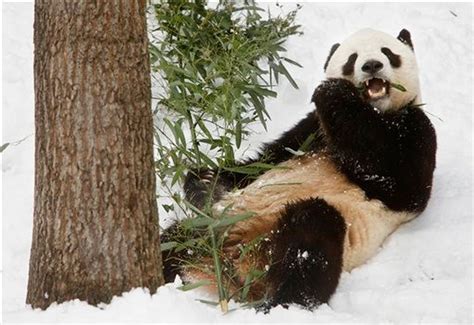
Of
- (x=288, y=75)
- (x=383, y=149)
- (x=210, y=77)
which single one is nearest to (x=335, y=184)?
(x=383, y=149)

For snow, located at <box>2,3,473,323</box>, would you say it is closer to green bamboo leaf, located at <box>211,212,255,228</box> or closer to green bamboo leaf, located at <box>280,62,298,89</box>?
green bamboo leaf, located at <box>280,62,298,89</box>

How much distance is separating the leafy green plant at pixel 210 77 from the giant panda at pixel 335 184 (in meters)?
0.19

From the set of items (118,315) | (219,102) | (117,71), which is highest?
(117,71)

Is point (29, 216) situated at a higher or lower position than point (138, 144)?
lower

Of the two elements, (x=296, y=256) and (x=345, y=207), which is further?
(x=345, y=207)

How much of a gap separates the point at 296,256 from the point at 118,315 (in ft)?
3.27

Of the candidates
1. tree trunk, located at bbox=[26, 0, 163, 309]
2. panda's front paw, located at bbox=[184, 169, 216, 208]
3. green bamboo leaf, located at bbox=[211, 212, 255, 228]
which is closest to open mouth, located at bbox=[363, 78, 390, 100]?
panda's front paw, located at bbox=[184, 169, 216, 208]

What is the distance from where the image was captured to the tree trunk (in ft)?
9.31

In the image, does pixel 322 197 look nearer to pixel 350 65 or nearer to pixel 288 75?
pixel 350 65

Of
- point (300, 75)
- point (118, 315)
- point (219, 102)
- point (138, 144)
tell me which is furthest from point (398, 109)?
point (118, 315)

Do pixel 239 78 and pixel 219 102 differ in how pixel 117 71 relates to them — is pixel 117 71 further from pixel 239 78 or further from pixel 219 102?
pixel 239 78

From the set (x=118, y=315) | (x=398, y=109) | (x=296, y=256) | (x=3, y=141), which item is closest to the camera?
(x=118, y=315)

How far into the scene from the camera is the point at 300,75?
5578 mm

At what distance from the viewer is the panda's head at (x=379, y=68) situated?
14.1 feet
